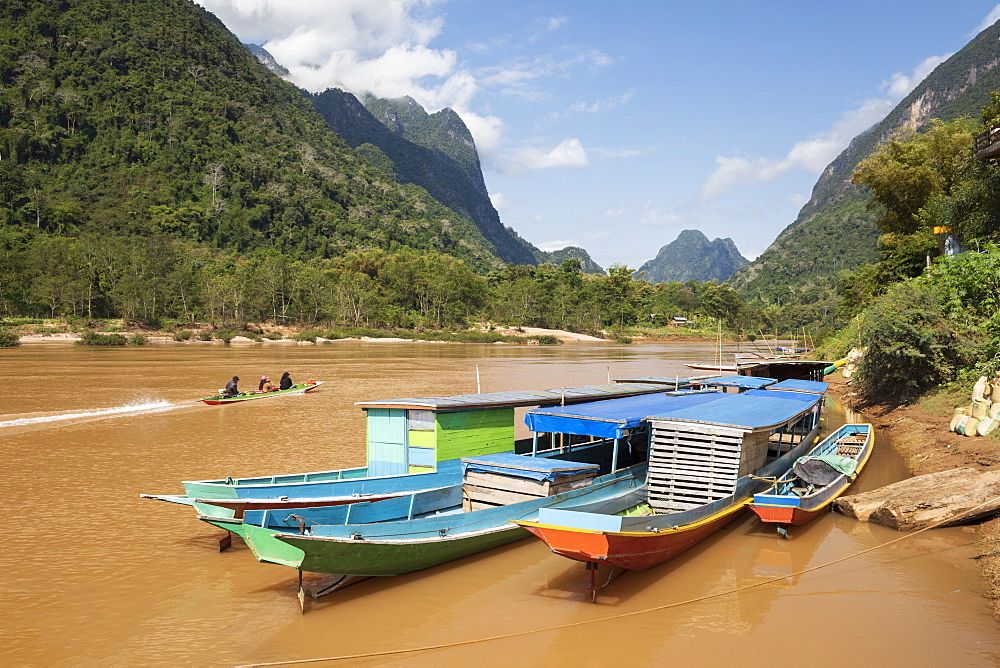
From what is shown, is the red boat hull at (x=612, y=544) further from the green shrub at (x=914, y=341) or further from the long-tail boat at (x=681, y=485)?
the green shrub at (x=914, y=341)

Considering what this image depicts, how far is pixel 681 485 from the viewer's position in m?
10.9

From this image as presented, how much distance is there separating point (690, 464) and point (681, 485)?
422 millimetres

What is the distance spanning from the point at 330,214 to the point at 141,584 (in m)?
132

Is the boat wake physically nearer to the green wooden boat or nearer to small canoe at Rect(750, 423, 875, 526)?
the green wooden boat

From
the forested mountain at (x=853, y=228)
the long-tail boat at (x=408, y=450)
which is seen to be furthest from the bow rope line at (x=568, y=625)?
the forested mountain at (x=853, y=228)

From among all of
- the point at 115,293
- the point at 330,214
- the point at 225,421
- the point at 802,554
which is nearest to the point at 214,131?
the point at 330,214

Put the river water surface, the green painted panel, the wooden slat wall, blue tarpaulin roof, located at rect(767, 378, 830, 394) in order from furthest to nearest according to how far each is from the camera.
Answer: blue tarpaulin roof, located at rect(767, 378, 830, 394) < the green painted panel < the wooden slat wall < the river water surface

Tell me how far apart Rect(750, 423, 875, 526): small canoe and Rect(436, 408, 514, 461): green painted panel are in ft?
16.2

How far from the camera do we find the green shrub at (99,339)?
2397 inches

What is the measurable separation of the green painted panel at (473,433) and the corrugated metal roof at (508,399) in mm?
188

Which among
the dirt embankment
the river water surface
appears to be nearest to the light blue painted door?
the river water surface

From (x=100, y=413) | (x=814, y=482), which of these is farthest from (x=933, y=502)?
(x=100, y=413)

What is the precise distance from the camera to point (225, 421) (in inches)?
888

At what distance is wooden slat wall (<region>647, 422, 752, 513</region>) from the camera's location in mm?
10602
